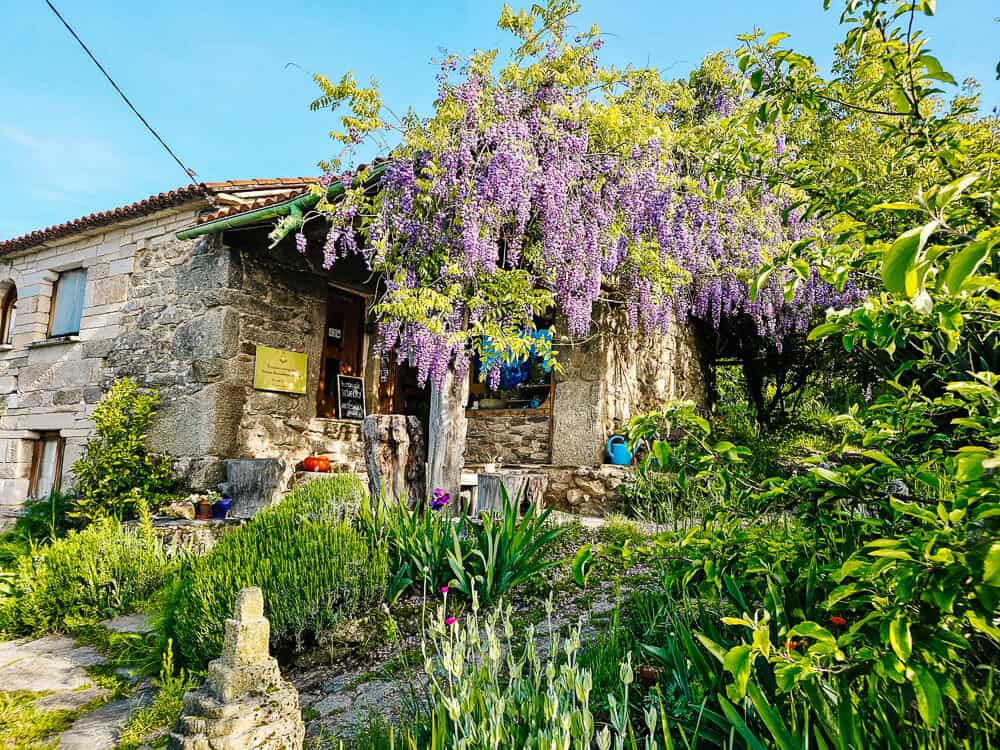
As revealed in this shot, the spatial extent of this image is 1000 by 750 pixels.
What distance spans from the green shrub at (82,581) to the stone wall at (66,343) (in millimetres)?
3011

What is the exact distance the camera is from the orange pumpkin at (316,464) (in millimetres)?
6656

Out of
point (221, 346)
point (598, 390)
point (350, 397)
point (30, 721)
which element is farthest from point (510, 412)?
point (30, 721)

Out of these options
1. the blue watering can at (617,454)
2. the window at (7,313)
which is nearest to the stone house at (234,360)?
the blue watering can at (617,454)

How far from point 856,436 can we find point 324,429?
6.14 m

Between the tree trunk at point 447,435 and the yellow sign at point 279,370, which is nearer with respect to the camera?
the tree trunk at point 447,435

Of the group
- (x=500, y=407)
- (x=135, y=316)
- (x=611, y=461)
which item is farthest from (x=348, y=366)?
(x=611, y=461)

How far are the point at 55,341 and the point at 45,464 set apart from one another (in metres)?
1.59

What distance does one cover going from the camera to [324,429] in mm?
7172

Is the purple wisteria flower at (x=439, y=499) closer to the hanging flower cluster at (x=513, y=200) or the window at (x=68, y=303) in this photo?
the hanging flower cluster at (x=513, y=200)

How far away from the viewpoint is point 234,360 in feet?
20.8

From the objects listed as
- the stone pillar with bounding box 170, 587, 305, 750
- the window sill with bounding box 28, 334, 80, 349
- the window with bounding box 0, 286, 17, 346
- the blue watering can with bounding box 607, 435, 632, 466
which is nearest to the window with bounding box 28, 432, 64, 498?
the window sill with bounding box 28, 334, 80, 349

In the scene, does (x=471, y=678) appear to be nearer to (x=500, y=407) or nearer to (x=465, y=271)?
(x=465, y=271)

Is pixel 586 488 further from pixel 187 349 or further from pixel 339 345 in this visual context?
pixel 187 349

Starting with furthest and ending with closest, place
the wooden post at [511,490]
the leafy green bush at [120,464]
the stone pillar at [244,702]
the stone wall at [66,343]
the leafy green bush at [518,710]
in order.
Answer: the stone wall at [66,343], the leafy green bush at [120,464], the wooden post at [511,490], the stone pillar at [244,702], the leafy green bush at [518,710]
